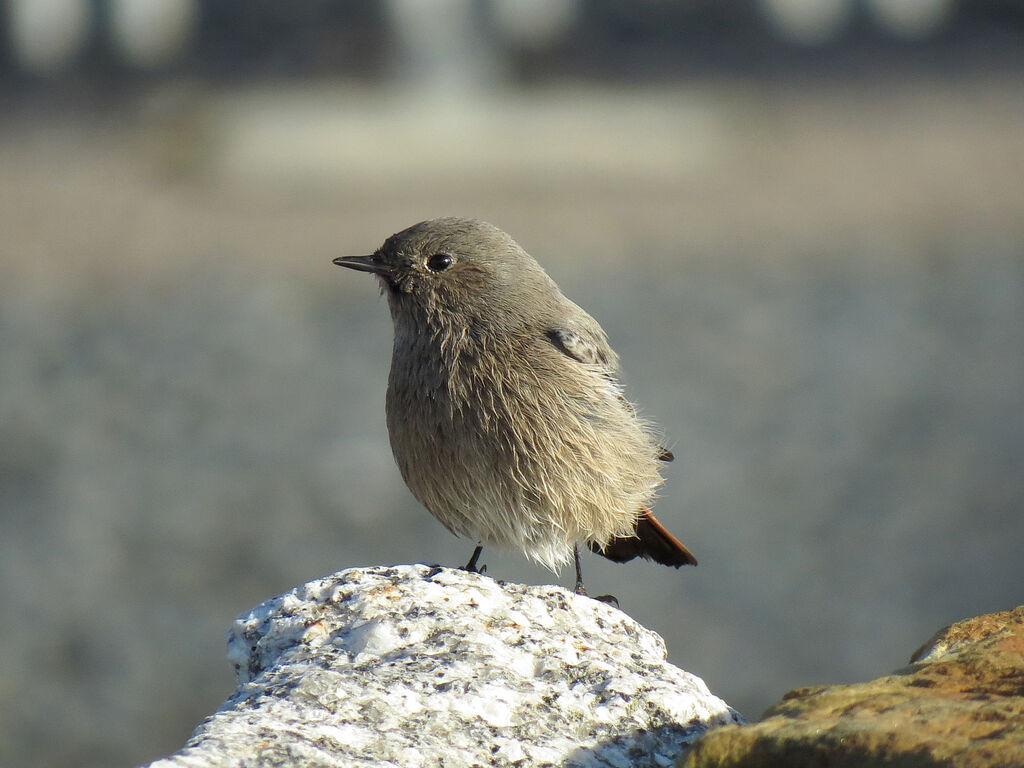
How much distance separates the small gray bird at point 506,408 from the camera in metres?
4.78

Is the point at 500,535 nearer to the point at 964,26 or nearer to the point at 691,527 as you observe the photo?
the point at 691,527

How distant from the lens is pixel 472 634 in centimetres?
356

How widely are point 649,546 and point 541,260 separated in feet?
27.8

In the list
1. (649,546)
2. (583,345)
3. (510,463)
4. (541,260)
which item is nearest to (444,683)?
(510,463)

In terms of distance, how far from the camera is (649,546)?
544cm

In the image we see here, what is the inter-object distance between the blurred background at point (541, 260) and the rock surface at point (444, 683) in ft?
14.8

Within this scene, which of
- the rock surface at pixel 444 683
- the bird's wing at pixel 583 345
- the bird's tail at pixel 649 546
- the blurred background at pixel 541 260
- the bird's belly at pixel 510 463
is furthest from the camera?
the blurred background at pixel 541 260

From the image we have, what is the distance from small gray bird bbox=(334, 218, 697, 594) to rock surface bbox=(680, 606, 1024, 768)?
1.92 m

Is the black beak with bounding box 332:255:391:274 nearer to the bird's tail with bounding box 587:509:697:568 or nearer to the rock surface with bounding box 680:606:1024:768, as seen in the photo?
the bird's tail with bounding box 587:509:697:568

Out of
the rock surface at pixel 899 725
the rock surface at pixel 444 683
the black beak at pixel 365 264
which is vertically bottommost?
the rock surface at pixel 899 725

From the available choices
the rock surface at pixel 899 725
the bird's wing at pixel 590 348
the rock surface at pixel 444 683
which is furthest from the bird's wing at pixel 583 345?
the rock surface at pixel 899 725

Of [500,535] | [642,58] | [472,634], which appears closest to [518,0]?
[642,58]

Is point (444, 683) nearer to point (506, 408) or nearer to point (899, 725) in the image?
point (899, 725)

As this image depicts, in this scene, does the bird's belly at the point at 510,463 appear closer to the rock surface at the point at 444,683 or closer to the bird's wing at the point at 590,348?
the bird's wing at the point at 590,348
